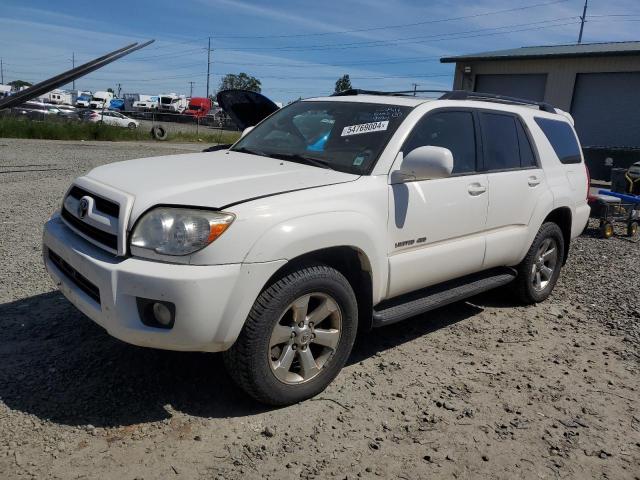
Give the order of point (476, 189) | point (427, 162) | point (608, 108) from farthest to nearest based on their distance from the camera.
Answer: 1. point (608, 108)
2. point (476, 189)
3. point (427, 162)

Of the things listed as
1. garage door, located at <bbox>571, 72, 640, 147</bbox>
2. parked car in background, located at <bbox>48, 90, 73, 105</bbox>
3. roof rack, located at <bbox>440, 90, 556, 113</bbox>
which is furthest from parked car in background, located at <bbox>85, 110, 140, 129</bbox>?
roof rack, located at <bbox>440, 90, 556, 113</bbox>

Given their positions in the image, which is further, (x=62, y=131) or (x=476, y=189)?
(x=62, y=131)

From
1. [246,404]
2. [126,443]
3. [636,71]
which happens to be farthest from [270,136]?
[636,71]

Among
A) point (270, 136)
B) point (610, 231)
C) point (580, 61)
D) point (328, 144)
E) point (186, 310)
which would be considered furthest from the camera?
point (580, 61)

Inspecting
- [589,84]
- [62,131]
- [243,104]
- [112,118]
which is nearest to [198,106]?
[112,118]

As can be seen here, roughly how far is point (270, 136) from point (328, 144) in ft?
2.28

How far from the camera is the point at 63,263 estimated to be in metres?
3.34

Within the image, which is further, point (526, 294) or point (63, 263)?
point (526, 294)

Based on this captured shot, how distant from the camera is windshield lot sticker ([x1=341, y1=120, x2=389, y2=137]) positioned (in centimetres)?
385

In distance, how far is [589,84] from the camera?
18.3 m

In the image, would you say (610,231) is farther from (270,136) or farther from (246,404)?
(246,404)

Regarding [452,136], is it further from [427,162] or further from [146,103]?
[146,103]

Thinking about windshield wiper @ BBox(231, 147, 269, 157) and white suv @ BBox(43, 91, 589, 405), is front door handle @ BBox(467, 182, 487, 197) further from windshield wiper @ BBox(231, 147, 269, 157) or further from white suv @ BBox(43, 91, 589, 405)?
windshield wiper @ BBox(231, 147, 269, 157)

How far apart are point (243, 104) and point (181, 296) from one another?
Answer: 5284mm
